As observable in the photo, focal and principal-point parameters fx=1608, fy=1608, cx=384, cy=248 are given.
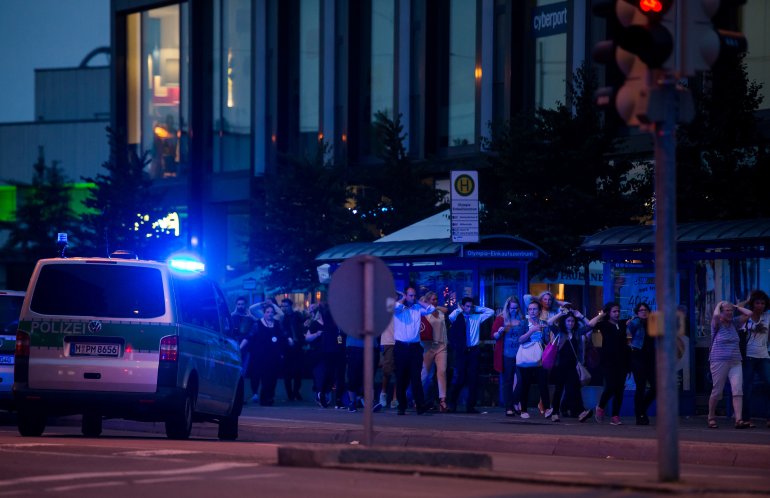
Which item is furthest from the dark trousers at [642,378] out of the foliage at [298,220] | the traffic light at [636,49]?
the foliage at [298,220]

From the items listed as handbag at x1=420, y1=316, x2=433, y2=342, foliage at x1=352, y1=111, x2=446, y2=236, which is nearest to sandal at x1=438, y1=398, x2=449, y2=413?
handbag at x1=420, y1=316, x2=433, y2=342

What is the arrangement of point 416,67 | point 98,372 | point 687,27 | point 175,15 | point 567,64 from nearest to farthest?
1. point 687,27
2. point 98,372
3. point 567,64
4. point 416,67
5. point 175,15

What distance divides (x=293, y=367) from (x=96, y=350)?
12767mm

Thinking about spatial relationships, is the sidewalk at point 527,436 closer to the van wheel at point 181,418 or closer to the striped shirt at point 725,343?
the striped shirt at point 725,343

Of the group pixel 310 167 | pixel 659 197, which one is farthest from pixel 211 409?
pixel 310 167

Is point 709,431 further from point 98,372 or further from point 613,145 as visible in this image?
point 613,145

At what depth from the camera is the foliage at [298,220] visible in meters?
42.5

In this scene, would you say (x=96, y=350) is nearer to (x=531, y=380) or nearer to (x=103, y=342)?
(x=103, y=342)

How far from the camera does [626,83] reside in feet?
35.1

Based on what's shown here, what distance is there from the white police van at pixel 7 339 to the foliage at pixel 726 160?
12.3 metres

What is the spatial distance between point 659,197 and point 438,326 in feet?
46.6

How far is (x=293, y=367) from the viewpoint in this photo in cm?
2888

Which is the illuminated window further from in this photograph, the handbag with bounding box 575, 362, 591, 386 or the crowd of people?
the handbag with bounding box 575, 362, 591, 386

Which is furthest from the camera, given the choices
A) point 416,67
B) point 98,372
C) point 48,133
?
point 48,133
